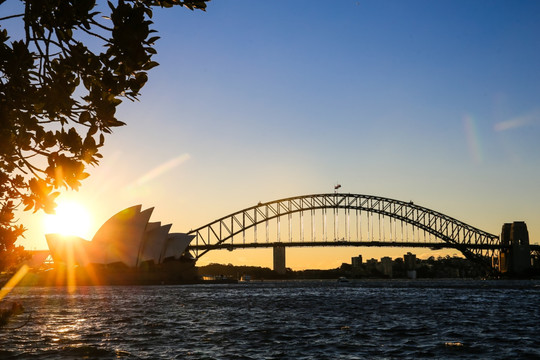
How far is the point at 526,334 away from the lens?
22.9 m

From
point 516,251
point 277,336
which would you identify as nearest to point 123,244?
point 277,336

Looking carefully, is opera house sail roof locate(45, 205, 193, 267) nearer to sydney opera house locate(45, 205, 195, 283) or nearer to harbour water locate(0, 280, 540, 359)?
sydney opera house locate(45, 205, 195, 283)

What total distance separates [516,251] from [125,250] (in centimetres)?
8439

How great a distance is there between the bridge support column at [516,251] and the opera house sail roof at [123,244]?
7368 centimetres

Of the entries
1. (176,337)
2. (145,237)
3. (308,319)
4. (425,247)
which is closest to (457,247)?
(425,247)

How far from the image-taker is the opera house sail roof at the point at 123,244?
97.9 m

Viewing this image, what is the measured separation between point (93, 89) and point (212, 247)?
114m

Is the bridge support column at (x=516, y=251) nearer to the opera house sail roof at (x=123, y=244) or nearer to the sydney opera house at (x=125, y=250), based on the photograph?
the sydney opera house at (x=125, y=250)

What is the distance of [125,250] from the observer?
4038 inches

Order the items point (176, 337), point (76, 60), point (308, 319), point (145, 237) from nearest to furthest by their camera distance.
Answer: point (76, 60) → point (176, 337) → point (308, 319) → point (145, 237)

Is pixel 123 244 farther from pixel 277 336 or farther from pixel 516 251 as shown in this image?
pixel 516 251

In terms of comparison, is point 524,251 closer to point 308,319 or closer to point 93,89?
point 308,319

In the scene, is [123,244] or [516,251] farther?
[516,251]

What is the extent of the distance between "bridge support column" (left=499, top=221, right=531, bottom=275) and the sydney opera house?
72.1 metres
